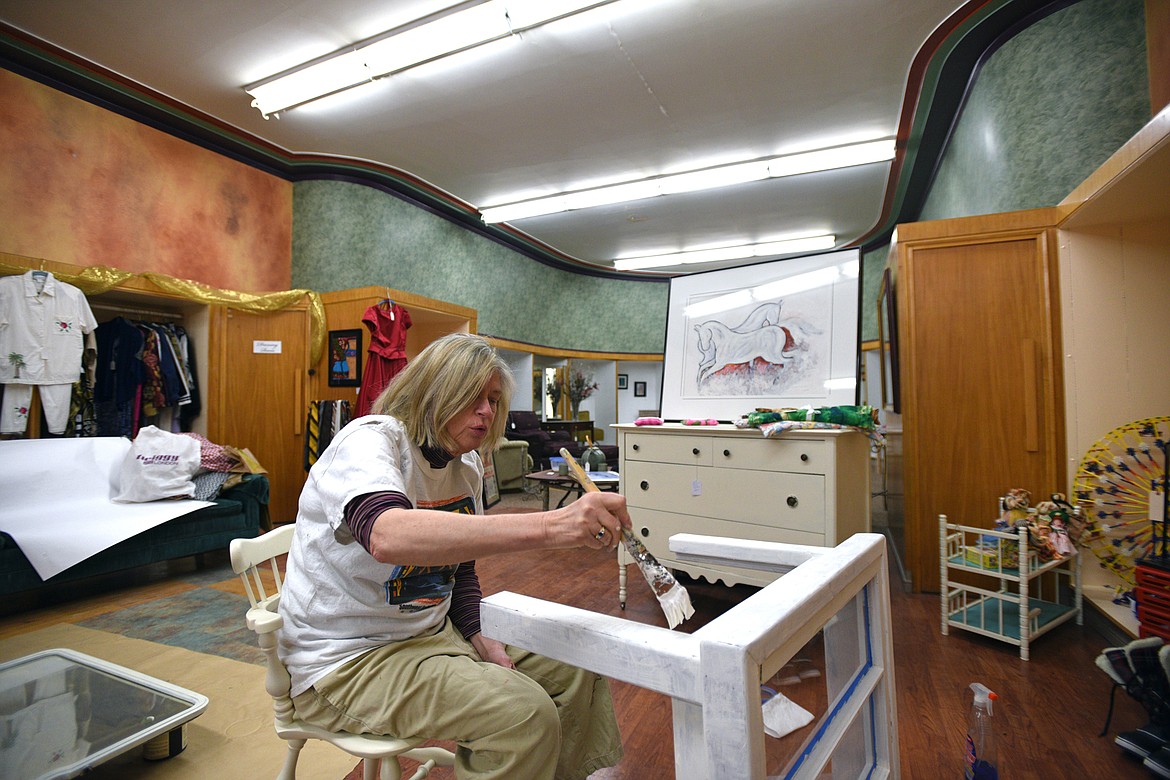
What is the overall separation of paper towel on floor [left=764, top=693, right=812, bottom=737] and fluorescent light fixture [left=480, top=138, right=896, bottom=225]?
19.0 ft

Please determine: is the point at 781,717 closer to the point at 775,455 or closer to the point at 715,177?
the point at 775,455

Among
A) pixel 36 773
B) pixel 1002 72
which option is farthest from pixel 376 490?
pixel 1002 72

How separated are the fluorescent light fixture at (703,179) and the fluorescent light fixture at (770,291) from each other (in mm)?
3431

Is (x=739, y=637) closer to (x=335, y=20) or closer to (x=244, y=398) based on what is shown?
(x=335, y=20)

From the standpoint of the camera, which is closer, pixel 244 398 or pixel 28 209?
pixel 28 209

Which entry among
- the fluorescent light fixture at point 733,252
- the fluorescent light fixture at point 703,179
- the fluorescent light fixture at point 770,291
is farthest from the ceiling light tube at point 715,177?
the fluorescent light fixture at point 770,291

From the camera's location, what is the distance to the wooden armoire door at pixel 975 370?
3008mm

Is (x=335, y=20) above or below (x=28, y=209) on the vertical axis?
above

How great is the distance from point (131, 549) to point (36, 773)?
7.91ft

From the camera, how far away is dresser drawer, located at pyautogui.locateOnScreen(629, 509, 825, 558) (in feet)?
8.48

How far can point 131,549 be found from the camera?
135 inches

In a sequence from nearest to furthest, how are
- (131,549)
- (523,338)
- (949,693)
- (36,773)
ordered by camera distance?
1. (36,773)
2. (949,693)
3. (131,549)
4. (523,338)

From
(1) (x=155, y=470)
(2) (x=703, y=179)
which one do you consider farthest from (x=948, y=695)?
(2) (x=703, y=179)

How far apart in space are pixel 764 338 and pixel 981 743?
2.05 meters
